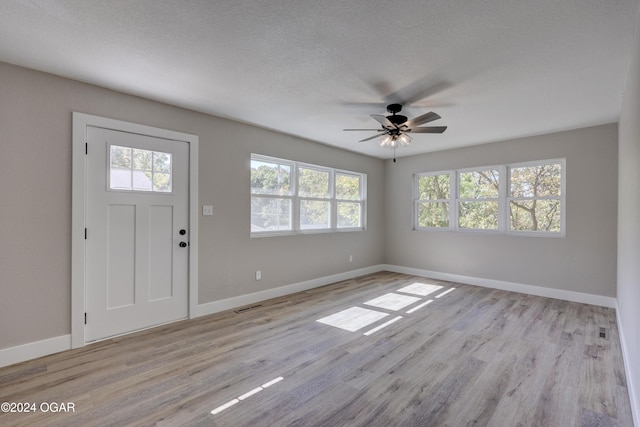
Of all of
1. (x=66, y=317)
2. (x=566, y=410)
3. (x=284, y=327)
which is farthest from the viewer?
(x=284, y=327)

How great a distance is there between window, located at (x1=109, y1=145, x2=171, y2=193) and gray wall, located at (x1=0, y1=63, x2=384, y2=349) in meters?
0.34

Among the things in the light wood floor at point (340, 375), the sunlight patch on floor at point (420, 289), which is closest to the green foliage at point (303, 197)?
the light wood floor at point (340, 375)

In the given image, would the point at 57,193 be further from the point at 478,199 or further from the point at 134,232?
the point at 478,199

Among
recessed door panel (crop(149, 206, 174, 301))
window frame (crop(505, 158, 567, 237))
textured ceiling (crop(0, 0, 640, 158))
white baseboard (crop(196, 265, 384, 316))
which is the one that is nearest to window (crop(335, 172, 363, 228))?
white baseboard (crop(196, 265, 384, 316))

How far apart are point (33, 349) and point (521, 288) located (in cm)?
619

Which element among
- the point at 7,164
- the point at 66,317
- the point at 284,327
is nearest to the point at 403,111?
the point at 284,327

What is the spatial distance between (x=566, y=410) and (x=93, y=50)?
169 inches

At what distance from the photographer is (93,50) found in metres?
2.32

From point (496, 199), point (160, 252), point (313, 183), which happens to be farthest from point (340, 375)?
point (496, 199)

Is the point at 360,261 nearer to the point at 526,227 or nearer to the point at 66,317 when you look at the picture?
the point at 526,227

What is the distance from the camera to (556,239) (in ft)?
14.9

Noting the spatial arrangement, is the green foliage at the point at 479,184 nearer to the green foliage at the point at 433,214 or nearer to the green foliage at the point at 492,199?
the green foliage at the point at 492,199

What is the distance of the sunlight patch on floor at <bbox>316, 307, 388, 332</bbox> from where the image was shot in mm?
3416

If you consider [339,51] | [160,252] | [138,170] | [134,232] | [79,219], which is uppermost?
[339,51]
